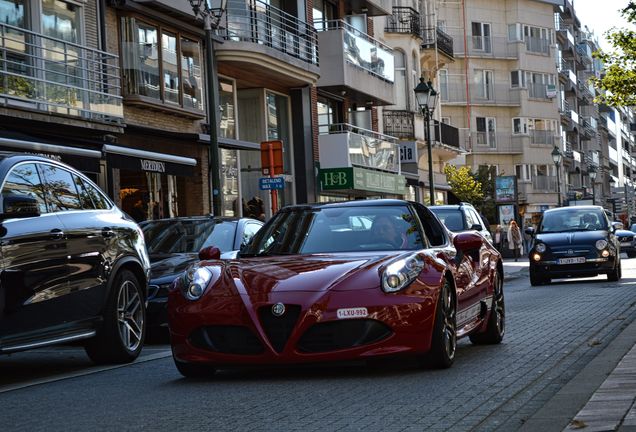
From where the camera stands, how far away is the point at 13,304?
9.69 m

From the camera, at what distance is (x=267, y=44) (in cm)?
3450

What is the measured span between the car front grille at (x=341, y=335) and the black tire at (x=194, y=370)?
83 cm

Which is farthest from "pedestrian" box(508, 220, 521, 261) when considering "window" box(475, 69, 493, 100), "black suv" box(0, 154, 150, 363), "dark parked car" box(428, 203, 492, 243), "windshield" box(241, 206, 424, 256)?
"windshield" box(241, 206, 424, 256)

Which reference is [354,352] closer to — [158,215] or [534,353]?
[534,353]

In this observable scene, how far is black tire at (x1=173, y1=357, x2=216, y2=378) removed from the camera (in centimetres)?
960

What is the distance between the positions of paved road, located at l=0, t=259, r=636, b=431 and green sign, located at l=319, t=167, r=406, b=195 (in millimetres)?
27250

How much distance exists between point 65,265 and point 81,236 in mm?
441

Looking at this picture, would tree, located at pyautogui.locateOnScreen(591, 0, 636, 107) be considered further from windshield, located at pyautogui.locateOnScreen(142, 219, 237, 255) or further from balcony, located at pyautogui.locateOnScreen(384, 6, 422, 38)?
windshield, located at pyautogui.locateOnScreen(142, 219, 237, 255)

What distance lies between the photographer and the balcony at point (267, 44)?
107ft

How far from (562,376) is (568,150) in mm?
93865

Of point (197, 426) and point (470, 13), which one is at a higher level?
point (470, 13)

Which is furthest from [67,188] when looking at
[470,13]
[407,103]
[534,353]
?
[470,13]

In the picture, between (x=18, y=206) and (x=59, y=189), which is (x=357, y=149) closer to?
(x=59, y=189)

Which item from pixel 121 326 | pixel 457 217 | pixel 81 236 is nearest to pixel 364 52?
pixel 457 217
